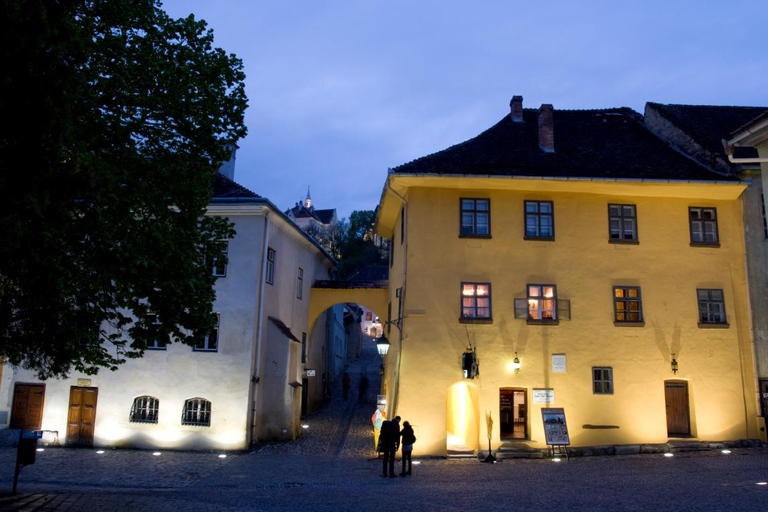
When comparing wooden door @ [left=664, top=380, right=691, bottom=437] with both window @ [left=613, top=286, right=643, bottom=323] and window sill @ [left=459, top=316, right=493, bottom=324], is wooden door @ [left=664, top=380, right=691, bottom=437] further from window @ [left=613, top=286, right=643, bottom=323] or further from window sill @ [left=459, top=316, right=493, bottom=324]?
window sill @ [left=459, top=316, right=493, bottom=324]

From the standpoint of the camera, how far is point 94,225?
27.8 ft

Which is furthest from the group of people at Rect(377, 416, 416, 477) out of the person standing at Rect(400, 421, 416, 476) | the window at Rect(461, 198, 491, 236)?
the window at Rect(461, 198, 491, 236)

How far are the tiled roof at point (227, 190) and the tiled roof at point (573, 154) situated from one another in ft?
18.7

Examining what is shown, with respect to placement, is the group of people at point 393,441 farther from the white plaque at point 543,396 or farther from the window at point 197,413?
the window at point 197,413

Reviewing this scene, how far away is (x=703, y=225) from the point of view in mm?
19219

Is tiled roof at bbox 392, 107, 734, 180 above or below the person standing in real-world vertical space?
above

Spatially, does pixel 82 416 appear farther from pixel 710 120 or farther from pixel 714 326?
pixel 710 120

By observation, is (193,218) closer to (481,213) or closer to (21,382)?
(481,213)

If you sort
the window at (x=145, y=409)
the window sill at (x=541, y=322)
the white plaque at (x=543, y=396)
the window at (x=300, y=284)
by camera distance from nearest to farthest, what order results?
the white plaque at (x=543, y=396)
the window sill at (x=541, y=322)
the window at (x=145, y=409)
the window at (x=300, y=284)

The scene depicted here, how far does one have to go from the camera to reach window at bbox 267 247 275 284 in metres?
20.9

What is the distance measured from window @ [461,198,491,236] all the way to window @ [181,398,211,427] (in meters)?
10.0

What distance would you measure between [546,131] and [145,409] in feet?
54.0

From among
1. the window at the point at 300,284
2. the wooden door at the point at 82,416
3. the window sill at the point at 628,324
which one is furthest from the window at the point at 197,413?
the window sill at the point at 628,324

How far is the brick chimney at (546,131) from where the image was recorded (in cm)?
2001
